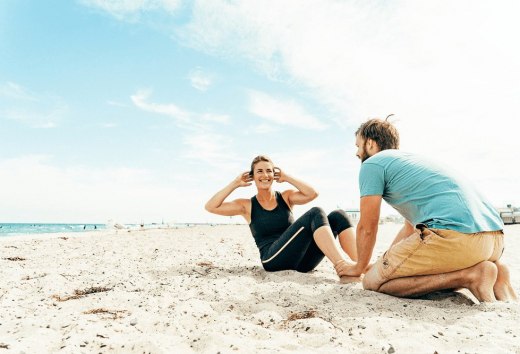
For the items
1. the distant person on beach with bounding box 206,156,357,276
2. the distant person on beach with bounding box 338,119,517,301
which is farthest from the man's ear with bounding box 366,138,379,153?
the distant person on beach with bounding box 206,156,357,276

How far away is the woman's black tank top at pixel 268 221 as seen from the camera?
5164 millimetres

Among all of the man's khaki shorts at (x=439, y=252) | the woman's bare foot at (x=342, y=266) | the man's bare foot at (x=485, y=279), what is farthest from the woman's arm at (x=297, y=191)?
the man's bare foot at (x=485, y=279)

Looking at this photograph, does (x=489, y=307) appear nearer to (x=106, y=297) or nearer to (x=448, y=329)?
(x=448, y=329)

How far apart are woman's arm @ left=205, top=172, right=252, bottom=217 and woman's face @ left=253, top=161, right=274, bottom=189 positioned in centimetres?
19

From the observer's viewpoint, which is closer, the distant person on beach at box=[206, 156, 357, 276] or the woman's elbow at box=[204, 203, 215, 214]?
the distant person on beach at box=[206, 156, 357, 276]

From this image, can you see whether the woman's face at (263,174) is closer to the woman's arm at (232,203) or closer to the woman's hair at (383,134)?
the woman's arm at (232,203)

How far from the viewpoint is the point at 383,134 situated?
4125mm

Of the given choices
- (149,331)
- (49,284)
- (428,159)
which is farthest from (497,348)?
(49,284)

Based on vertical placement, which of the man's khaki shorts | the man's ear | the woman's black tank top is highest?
the man's ear

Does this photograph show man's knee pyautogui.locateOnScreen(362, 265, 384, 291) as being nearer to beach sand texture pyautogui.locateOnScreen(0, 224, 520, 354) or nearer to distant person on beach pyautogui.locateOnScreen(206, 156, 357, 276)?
beach sand texture pyautogui.locateOnScreen(0, 224, 520, 354)

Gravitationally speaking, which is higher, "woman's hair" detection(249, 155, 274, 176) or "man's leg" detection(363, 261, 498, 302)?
"woman's hair" detection(249, 155, 274, 176)

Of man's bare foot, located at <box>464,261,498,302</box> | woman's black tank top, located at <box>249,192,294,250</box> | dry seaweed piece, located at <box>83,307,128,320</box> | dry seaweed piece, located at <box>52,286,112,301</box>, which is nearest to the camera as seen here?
dry seaweed piece, located at <box>83,307,128,320</box>

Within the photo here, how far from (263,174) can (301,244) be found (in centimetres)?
112

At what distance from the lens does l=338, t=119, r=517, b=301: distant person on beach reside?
129 inches
